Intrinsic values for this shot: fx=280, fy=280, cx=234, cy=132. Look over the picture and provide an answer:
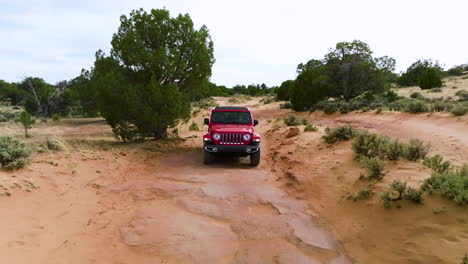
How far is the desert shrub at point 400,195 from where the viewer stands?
4.79 meters

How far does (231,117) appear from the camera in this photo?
10.0 meters

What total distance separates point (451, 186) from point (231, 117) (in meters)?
6.69

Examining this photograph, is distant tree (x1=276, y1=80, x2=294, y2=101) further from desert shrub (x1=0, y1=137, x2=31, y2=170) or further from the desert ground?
desert shrub (x1=0, y1=137, x2=31, y2=170)

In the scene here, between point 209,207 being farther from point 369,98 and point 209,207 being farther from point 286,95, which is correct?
point 286,95

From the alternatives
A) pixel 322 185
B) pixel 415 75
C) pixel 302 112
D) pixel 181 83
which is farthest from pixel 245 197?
pixel 415 75

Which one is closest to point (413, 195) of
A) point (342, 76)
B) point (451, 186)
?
point (451, 186)

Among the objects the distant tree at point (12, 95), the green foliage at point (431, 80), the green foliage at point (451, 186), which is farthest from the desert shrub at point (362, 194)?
the distant tree at point (12, 95)

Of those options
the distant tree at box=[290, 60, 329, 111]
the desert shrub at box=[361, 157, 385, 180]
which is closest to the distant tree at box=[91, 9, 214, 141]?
the desert shrub at box=[361, 157, 385, 180]

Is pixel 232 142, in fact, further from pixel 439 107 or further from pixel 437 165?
pixel 439 107

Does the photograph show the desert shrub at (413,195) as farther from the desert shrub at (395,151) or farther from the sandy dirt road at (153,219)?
the desert shrub at (395,151)

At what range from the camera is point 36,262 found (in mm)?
3693

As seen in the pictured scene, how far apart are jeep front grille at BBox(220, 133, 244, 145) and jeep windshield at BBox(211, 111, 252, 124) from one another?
971 millimetres

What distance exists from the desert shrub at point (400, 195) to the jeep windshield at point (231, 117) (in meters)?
5.50

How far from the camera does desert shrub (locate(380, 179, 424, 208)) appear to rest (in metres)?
4.79
